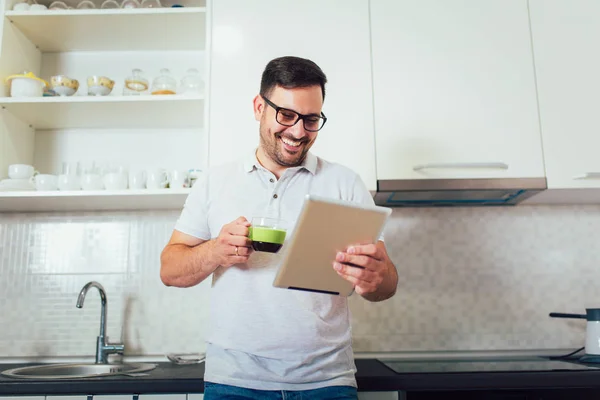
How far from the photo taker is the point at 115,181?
1.84 metres

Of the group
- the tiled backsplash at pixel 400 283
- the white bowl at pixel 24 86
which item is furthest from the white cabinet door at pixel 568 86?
the white bowl at pixel 24 86

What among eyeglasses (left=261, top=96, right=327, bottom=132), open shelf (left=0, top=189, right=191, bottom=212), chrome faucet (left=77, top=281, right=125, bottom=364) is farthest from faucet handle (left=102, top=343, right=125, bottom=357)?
eyeglasses (left=261, top=96, right=327, bottom=132)

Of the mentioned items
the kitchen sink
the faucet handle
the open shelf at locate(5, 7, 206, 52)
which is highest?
the open shelf at locate(5, 7, 206, 52)

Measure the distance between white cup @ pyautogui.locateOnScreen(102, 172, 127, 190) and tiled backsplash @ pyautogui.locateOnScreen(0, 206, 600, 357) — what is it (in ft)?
0.89

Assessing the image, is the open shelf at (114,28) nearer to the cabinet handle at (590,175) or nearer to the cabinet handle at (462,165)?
the cabinet handle at (462,165)

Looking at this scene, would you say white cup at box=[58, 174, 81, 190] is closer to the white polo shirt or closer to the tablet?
the white polo shirt

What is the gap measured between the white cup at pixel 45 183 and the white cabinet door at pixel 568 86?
175 centimetres

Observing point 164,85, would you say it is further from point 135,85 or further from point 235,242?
point 235,242

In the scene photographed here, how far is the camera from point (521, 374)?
1515mm

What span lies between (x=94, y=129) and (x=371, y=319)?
1.40 meters

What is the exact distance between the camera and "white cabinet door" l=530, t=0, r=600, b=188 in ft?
5.93

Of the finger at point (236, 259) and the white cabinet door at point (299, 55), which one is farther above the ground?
the white cabinet door at point (299, 55)

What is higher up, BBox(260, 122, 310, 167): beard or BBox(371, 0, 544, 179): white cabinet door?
BBox(371, 0, 544, 179): white cabinet door

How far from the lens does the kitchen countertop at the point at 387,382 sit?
4.78 ft
